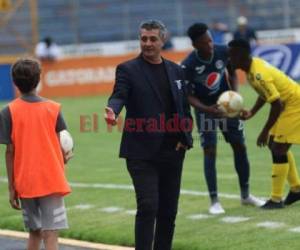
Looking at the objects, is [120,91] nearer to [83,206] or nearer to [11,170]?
[11,170]

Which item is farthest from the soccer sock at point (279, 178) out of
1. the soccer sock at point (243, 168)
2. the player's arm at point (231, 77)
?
the player's arm at point (231, 77)

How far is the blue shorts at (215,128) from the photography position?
9.45 meters

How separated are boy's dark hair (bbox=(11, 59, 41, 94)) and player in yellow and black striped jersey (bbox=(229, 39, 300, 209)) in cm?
304

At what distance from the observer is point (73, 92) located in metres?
28.4

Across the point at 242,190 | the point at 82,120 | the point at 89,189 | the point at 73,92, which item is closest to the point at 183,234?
the point at 242,190

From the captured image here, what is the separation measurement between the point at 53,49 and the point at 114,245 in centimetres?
2195

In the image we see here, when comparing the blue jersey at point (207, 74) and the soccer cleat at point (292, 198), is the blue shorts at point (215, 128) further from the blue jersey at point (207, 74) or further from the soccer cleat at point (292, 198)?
the soccer cleat at point (292, 198)

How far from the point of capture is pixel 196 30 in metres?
9.04

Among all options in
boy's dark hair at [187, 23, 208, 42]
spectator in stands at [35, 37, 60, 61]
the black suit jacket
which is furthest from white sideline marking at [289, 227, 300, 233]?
spectator in stands at [35, 37, 60, 61]

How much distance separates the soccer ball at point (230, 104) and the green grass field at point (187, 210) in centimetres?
102

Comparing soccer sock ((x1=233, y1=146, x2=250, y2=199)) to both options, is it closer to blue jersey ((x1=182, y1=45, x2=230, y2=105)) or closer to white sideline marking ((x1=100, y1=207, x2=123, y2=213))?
blue jersey ((x1=182, y1=45, x2=230, y2=105))

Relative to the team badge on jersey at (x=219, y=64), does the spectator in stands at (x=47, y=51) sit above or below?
below

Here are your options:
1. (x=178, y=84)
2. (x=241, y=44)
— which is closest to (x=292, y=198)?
(x=241, y=44)

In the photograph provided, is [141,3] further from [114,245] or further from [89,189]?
[114,245]
